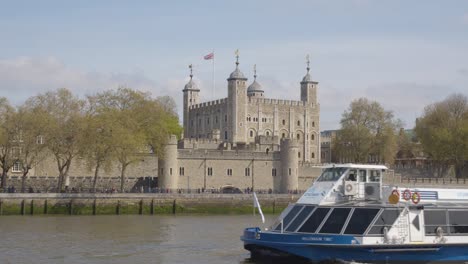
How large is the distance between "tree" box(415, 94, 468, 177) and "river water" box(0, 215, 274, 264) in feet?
141

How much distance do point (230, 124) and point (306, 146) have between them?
12.7 metres

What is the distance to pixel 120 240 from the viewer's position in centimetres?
4138

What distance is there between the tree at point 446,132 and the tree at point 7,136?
160 ft

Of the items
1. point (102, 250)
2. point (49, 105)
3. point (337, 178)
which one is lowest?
point (102, 250)

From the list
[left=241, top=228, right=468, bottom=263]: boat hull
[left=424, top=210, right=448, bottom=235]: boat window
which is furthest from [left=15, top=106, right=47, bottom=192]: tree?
[left=424, top=210, right=448, bottom=235]: boat window

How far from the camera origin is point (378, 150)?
9838cm

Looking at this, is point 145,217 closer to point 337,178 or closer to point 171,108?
point 337,178

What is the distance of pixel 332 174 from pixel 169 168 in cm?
4243

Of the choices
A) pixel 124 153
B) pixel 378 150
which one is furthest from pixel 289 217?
pixel 378 150

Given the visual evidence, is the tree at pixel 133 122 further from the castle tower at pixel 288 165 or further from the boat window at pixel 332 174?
the boat window at pixel 332 174

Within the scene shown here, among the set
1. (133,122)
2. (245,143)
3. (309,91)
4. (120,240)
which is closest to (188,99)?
(309,91)

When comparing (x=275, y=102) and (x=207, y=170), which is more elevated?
(x=275, y=102)

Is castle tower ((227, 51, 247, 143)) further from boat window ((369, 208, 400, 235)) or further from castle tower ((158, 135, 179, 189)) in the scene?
boat window ((369, 208, 400, 235))

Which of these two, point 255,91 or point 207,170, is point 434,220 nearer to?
point 207,170
